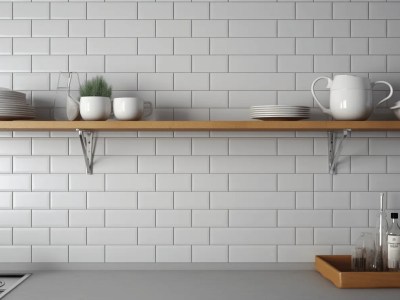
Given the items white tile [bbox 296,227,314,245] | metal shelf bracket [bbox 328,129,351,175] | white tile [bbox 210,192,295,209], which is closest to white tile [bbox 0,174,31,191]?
white tile [bbox 210,192,295,209]

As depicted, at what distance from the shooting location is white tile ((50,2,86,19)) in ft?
7.97

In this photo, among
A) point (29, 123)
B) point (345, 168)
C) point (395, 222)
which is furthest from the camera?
point (345, 168)

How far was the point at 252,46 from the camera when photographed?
2.43 metres

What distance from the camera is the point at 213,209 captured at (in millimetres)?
2422

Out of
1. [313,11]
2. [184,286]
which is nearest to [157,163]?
[184,286]

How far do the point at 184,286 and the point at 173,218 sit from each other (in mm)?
382

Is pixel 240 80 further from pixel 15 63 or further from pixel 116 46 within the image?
pixel 15 63

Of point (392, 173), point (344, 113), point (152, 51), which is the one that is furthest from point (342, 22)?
point (152, 51)

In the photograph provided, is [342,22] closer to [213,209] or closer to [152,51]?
[152,51]

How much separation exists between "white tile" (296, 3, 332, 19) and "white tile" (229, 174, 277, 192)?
73cm

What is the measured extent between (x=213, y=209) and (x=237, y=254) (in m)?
0.22

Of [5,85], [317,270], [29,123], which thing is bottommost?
[317,270]

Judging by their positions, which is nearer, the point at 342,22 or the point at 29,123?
the point at 29,123

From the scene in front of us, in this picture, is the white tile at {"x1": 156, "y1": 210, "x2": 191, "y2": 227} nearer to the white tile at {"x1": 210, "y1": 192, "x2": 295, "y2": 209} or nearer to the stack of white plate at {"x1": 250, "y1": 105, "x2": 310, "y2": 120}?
the white tile at {"x1": 210, "y1": 192, "x2": 295, "y2": 209}
